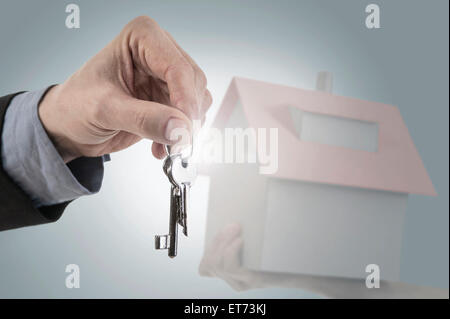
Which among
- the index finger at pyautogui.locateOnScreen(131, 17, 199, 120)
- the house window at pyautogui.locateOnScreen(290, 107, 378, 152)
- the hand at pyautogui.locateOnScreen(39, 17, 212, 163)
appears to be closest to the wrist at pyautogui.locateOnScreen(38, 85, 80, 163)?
the hand at pyautogui.locateOnScreen(39, 17, 212, 163)

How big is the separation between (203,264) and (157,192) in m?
0.37

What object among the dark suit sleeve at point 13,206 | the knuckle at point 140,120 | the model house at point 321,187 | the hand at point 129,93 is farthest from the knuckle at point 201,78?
the model house at point 321,187

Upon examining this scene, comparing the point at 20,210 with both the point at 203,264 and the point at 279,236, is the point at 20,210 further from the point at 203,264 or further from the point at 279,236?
the point at 203,264

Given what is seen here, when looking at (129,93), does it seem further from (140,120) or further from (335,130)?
(335,130)

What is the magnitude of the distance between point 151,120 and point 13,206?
22 cm

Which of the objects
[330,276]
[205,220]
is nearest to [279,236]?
[330,276]

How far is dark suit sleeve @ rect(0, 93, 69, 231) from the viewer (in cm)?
51

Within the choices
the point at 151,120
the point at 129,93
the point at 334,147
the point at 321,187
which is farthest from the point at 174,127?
the point at 334,147

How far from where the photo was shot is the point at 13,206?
52 cm

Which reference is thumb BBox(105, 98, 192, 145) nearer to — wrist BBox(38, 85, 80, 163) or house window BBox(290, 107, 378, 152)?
wrist BBox(38, 85, 80, 163)

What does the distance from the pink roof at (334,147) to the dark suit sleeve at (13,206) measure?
37.4 inches

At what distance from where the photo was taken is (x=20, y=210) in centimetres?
52

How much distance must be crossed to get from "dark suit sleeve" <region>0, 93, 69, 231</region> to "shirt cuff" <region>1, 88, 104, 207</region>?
12 mm

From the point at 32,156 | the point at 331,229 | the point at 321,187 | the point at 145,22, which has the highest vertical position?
the point at 145,22
